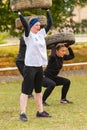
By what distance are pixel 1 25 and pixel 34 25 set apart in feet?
40.4

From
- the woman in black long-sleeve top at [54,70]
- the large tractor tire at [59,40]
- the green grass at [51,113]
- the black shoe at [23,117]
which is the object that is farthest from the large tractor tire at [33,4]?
the black shoe at [23,117]

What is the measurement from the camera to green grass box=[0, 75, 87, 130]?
7723 mm

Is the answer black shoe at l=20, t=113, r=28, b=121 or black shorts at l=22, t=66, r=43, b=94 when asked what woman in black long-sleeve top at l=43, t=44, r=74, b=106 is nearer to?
black shorts at l=22, t=66, r=43, b=94

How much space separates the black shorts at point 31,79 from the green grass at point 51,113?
1.68 ft

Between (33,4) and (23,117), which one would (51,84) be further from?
(33,4)

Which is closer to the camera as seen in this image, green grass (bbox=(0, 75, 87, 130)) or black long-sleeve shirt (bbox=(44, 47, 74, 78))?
green grass (bbox=(0, 75, 87, 130))

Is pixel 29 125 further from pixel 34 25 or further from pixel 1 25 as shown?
pixel 1 25

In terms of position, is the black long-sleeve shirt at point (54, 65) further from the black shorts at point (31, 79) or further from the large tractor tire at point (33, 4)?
the black shorts at point (31, 79)

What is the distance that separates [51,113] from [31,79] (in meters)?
1.14

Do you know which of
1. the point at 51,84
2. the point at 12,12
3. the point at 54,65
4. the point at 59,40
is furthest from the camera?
the point at 12,12

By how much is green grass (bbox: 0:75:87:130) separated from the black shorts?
1.68 ft

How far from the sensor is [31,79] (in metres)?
8.09

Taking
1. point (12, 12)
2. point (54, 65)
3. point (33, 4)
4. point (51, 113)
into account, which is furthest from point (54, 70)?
point (12, 12)

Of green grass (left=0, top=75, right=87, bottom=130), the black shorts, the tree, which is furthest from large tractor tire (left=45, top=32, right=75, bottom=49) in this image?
the tree
